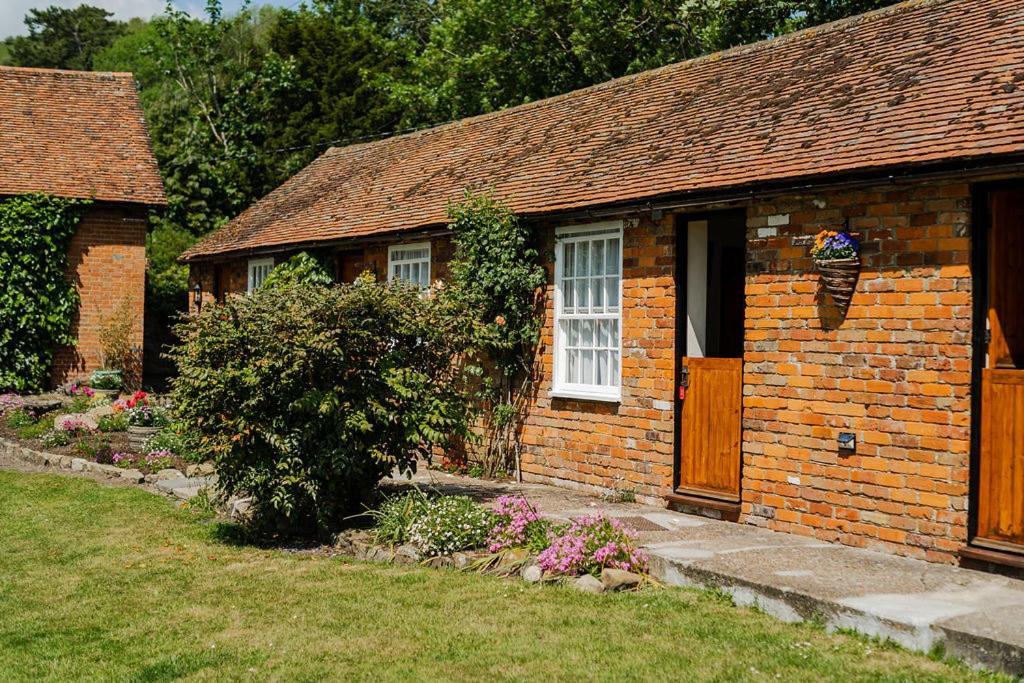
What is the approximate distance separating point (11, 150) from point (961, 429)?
63.3 ft

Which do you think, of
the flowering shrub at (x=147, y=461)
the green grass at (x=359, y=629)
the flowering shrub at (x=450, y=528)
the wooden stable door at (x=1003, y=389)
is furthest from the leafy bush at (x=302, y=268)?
the wooden stable door at (x=1003, y=389)

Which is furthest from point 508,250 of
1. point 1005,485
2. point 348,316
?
point 1005,485

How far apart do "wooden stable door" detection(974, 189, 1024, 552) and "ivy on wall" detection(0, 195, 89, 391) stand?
17351 mm

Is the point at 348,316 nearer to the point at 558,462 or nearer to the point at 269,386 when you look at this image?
the point at 269,386

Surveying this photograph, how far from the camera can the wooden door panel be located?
23.1 feet

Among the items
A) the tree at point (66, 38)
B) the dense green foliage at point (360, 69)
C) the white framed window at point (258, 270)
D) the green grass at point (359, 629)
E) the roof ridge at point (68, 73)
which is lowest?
the green grass at point (359, 629)

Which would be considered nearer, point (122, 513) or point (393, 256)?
point (122, 513)

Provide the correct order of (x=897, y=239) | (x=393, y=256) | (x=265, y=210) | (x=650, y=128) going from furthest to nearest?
(x=265, y=210), (x=393, y=256), (x=650, y=128), (x=897, y=239)

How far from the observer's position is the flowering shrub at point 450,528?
7891mm

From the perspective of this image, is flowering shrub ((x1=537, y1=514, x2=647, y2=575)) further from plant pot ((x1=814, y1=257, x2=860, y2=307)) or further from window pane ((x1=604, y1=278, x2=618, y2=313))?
window pane ((x1=604, y1=278, x2=618, y2=313))

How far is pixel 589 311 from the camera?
10.8 meters

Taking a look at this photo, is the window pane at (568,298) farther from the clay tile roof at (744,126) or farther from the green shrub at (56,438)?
the green shrub at (56,438)

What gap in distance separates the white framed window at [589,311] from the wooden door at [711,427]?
88cm

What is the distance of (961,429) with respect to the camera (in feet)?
24.0
